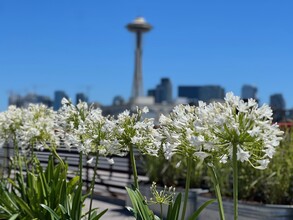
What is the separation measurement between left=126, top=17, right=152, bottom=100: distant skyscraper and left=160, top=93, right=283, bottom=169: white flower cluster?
87.7m

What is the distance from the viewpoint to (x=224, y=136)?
6.91 ft

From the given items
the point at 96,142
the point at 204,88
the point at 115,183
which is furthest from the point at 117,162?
the point at 204,88

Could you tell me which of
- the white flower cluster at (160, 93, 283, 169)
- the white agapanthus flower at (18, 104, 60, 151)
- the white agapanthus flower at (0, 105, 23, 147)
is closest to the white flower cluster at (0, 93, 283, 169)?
the white flower cluster at (160, 93, 283, 169)

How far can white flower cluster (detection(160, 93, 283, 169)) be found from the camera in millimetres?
2078

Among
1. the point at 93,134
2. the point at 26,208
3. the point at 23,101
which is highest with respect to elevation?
the point at 23,101

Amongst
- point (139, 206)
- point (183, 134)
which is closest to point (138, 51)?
point (139, 206)

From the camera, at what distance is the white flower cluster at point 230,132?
208 cm

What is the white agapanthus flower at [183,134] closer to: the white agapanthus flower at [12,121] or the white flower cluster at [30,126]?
the white flower cluster at [30,126]

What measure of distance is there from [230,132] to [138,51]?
297 ft

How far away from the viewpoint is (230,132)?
2086mm

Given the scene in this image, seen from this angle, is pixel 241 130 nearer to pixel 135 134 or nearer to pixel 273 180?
pixel 135 134

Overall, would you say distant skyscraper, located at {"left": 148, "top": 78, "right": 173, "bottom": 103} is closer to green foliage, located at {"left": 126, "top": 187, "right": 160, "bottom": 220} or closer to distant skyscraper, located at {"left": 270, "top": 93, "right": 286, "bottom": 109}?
distant skyscraper, located at {"left": 270, "top": 93, "right": 286, "bottom": 109}

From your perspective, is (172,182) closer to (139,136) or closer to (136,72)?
(139,136)

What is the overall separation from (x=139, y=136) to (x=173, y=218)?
0.54 metres
